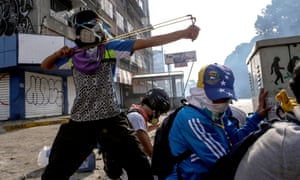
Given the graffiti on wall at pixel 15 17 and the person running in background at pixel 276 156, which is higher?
the graffiti on wall at pixel 15 17

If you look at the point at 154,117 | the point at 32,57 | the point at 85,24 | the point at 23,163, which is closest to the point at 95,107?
the point at 85,24

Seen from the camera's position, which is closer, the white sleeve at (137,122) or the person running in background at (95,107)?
the person running in background at (95,107)

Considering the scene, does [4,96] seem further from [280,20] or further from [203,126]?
A: [280,20]

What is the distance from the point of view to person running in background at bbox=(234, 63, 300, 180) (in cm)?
84

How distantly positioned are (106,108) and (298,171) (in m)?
1.61

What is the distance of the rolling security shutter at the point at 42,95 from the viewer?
547 inches

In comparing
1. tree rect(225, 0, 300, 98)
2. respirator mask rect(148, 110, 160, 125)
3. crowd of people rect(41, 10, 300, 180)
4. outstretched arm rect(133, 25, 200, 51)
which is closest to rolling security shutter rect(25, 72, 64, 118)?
respirator mask rect(148, 110, 160, 125)

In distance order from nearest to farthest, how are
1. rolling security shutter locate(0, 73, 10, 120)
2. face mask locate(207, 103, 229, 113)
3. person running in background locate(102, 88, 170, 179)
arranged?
face mask locate(207, 103, 229, 113)
person running in background locate(102, 88, 170, 179)
rolling security shutter locate(0, 73, 10, 120)

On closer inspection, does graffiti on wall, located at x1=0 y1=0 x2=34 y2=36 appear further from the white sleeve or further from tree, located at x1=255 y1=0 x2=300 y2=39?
tree, located at x1=255 y1=0 x2=300 y2=39

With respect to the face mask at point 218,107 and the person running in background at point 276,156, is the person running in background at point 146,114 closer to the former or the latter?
the face mask at point 218,107

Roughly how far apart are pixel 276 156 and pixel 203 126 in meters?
0.54

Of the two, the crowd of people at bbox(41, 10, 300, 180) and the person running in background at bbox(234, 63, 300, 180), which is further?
the crowd of people at bbox(41, 10, 300, 180)

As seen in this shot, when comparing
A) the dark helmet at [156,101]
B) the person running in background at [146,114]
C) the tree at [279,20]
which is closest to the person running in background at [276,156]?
the person running in background at [146,114]

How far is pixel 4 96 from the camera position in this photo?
1375 cm
